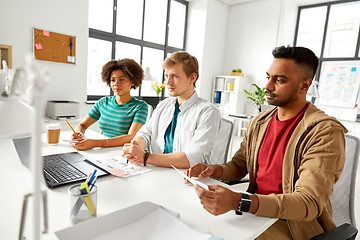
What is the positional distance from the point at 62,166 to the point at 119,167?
0.26 meters

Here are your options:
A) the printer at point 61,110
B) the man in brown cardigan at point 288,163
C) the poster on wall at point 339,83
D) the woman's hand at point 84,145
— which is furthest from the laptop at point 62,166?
the poster on wall at point 339,83

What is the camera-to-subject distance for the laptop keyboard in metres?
1.03

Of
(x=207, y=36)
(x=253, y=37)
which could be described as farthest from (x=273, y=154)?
(x=253, y=37)

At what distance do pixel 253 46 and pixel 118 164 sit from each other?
569 cm

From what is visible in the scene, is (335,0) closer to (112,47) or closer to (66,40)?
(112,47)

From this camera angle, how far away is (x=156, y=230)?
0.72 meters

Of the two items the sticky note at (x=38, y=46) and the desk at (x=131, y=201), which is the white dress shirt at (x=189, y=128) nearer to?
the desk at (x=131, y=201)

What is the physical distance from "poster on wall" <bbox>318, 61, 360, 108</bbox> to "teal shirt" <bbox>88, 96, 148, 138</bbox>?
5.04 m

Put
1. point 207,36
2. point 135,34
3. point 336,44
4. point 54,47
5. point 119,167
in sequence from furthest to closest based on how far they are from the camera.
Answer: point 207,36, point 336,44, point 135,34, point 54,47, point 119,167

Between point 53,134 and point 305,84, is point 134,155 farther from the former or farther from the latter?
point 305,84

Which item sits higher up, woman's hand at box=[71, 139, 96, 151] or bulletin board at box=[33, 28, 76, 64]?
bulletin board at box=[33, 28, 76, 64]

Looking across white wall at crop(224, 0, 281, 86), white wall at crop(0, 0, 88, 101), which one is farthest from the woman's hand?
white wall at crop(224, 0, 281, 86)

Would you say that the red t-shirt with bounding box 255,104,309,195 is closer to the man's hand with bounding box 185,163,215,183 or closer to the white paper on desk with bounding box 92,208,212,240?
the man's hand with bounding box 185,163,215,183

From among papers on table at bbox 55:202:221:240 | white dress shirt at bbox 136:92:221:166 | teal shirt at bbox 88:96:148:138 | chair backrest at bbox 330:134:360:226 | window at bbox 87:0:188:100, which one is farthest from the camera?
window at bbox 87:0:188:100
